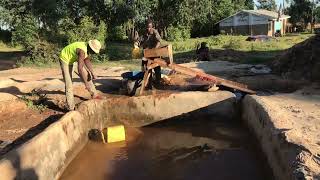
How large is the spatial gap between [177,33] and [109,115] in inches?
1184

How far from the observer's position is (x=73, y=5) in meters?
33.8

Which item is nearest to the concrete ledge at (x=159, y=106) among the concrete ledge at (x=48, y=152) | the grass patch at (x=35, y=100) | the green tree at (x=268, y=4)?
the concrete ledge at (x=48, y=152)

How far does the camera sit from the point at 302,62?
1213cm

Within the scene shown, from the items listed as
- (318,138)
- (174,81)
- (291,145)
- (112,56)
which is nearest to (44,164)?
(291,145)

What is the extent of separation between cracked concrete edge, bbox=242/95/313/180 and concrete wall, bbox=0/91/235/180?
0.92m

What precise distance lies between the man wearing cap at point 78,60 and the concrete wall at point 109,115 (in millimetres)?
492

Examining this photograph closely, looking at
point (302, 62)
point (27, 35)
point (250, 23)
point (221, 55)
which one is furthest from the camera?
point (250, 23)

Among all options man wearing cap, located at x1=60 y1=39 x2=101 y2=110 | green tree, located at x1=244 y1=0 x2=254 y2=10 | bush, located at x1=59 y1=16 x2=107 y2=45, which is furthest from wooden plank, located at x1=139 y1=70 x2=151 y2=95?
green tree, located at x1=244 y1=0 x2=254 y2=10

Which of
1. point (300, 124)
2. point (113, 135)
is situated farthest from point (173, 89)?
point (300, 124)

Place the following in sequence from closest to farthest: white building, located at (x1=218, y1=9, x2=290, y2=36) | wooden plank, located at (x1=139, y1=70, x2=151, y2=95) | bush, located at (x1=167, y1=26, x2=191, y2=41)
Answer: wooden plank, located at (x1=139, y1=70, x2=151, y2=95), bush, located at (x1=167, y1=26, x2=191, y2=41), white building, located at (x1=218, y1=9, x2=290, y2=36)

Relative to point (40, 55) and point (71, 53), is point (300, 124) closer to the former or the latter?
point (71, 53)

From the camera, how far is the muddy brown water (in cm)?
672

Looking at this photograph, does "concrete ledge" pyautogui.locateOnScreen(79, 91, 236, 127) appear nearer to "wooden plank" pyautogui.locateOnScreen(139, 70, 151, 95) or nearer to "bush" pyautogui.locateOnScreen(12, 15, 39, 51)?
"wooden plank" pyautogui.locateOnScreen(139, 70, 151, 95)

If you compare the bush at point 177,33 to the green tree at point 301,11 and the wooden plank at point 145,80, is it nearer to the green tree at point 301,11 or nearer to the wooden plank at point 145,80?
the green tree at point 301,11
